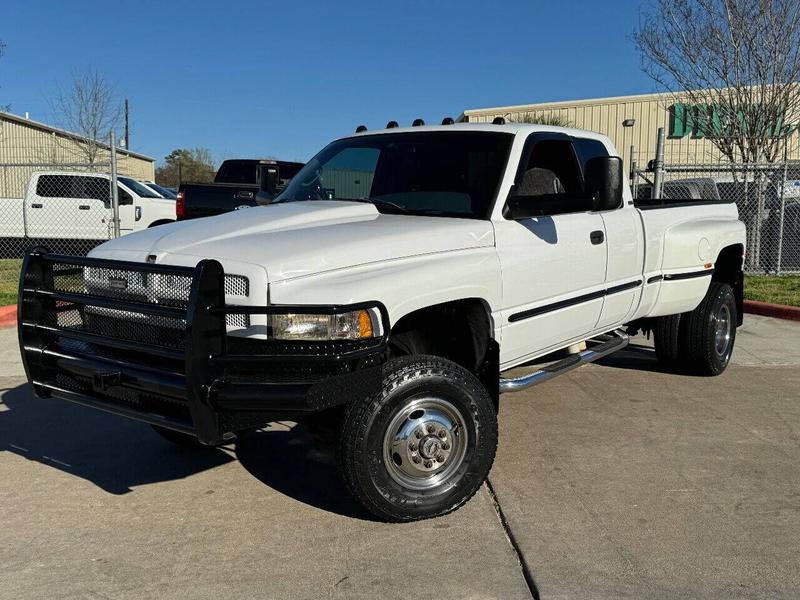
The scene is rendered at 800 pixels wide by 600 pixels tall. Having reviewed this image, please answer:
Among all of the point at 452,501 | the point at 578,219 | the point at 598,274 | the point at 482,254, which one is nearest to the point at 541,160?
the point at 578,219

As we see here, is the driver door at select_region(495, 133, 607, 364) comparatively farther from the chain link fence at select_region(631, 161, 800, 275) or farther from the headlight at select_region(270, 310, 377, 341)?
the chain link fence at select_region(631, 161, 800, 275)

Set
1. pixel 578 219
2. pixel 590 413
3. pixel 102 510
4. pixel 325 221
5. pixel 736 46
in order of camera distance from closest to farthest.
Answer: pixel 102 510
pixel 325 221
pixel 578 219
pixel 590 413
pixel 736 46

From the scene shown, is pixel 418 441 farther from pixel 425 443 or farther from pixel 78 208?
pixel 78 208

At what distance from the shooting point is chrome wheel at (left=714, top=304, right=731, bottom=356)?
6680 millimetres

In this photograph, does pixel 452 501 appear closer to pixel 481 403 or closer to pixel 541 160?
pixel 481 403

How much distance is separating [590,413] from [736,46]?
415 inches

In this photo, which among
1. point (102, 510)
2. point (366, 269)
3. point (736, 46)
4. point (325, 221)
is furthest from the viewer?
point (736, 46)

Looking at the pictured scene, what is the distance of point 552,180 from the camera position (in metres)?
5.10

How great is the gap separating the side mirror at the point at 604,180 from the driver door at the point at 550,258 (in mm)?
71

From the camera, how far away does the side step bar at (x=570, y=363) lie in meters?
4.53

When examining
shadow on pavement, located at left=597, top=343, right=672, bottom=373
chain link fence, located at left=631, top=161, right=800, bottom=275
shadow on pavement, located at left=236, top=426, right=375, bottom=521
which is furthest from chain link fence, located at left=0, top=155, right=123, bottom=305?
shadow on pavement, located at left=236, top=426, right=375, bottom=521

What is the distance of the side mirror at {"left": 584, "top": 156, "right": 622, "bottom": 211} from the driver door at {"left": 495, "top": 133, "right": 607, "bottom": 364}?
71mm

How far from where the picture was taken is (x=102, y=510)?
13.1 feet

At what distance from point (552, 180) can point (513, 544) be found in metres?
2.47
